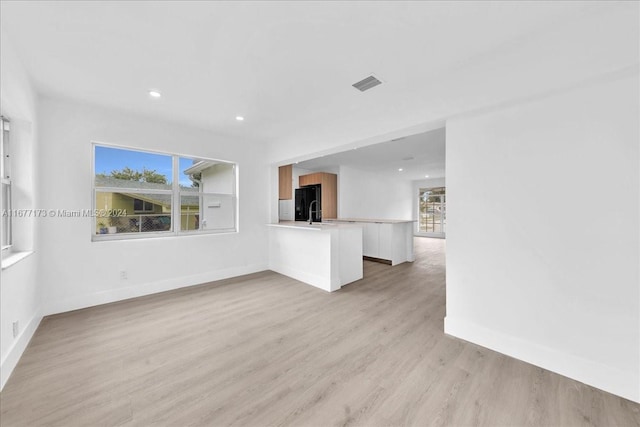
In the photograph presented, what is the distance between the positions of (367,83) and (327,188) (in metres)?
4.54

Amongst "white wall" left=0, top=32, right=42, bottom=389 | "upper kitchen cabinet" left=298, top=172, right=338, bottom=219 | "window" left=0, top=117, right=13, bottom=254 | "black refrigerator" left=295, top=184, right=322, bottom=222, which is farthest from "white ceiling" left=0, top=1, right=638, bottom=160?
"upper kitchen cabinet" left=298, top=172, right=338, bottom=219

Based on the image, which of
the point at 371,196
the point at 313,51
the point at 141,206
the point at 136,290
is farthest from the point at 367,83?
the point at 371,196

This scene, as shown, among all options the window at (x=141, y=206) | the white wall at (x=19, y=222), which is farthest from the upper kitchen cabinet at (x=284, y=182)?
the white wall at (x=19, y=222)

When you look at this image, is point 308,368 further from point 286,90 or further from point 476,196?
point 286,90

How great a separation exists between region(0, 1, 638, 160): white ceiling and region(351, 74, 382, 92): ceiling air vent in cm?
9

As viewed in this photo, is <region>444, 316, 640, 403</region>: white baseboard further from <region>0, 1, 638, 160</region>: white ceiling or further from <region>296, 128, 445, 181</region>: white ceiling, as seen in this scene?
<region>296, 128, 445, 181</region>: white ceiling

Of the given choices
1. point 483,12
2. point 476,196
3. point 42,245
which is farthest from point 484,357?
point 42,245

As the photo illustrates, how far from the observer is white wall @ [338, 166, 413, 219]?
24.8 feet

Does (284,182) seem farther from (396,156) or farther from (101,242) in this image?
(101,242)

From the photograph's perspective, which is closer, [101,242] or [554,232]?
[554,232]

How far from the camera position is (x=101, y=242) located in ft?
10.8

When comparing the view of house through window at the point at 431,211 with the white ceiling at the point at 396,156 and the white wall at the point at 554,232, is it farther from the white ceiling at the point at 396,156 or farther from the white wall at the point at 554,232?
the white wall at the point at 554,232

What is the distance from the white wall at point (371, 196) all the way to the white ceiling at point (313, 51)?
178 inches

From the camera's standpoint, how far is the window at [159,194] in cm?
346
